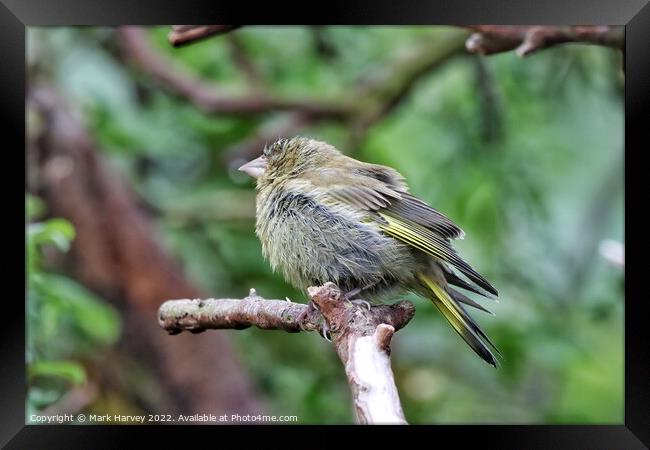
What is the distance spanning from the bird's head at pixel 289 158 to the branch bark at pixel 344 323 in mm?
824

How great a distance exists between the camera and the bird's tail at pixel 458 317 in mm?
4004

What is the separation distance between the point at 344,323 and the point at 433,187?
230cm

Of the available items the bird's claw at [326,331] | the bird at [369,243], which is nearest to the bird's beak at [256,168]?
the bird at [369,243]

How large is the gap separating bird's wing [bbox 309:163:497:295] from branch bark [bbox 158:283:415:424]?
0.28m

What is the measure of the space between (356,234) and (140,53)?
2.27m

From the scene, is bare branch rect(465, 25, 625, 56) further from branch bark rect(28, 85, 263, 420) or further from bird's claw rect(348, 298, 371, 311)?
branch bark rect(28, 85, 263, 420)

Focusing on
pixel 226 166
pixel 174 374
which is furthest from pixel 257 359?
pixel 226 166

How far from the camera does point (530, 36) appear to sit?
4316mm

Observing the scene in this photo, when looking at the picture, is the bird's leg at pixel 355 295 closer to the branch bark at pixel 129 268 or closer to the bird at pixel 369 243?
the bird at pixel 369 243

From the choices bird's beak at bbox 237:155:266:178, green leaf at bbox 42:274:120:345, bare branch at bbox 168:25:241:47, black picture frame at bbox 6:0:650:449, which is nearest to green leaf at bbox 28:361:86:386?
black picture frame at bbox 6:0:650:449

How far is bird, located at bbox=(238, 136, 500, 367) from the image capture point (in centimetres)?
403
